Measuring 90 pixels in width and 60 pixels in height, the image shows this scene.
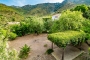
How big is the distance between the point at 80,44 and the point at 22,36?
1546 centimetres

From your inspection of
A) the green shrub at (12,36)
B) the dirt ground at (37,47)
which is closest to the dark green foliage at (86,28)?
the dirt ground at (37,47)

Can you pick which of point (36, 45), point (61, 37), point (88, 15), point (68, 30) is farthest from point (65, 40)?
point (88, 15)

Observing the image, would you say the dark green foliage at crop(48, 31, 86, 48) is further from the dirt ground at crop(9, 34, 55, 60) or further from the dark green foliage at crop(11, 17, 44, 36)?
the dark green foliage at crop(11, 17, 44, 36)

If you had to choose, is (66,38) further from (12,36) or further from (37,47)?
(12,36)

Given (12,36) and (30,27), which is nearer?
(12,36)

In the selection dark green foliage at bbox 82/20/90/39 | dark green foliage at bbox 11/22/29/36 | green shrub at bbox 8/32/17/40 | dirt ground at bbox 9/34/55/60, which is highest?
dark green foliage at bbox 82/20/90/39

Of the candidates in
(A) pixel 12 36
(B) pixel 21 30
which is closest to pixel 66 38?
(A) pixel 12 36

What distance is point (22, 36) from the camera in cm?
3903

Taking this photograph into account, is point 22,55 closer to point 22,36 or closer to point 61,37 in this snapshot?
point 61,37

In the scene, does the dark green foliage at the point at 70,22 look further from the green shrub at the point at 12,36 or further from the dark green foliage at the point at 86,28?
the green shrub at the point at 12,36

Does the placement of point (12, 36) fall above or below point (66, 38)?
below

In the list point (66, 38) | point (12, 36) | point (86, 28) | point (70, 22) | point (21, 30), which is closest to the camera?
point (66, 38)

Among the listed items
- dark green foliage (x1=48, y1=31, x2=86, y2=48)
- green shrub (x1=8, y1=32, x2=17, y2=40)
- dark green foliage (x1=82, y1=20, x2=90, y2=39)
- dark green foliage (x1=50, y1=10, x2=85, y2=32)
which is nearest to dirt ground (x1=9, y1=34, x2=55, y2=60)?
green shrub (x1=8, y1=32, x2=17, y2=40)

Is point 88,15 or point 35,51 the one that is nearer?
point 35,51
